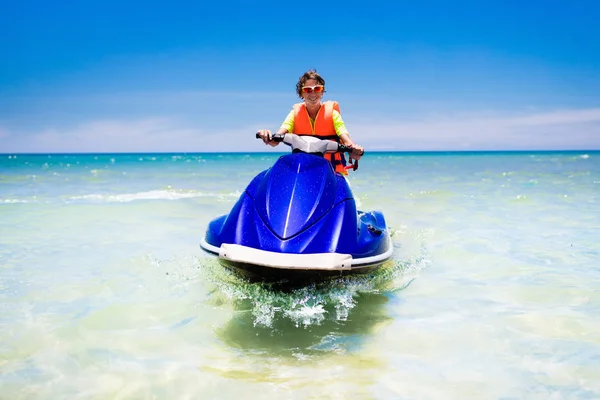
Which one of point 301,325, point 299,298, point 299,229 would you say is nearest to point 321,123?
point 299,229

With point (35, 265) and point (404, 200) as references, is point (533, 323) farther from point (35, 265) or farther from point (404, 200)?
point (404, 200)

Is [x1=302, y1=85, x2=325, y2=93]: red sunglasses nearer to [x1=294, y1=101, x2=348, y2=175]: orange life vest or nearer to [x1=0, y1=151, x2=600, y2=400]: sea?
[x1=294, y1=101, x2=348, y2=175]: orange life vest

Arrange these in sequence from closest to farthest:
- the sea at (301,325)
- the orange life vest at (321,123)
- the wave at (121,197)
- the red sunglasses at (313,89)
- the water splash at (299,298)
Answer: the sea at (301,325) < the water splash at (299,298) < the red sunglasses at (313,89) < the orange life vest at (321,123) < the wave at (121,197)

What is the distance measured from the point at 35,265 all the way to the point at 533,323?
471 cm

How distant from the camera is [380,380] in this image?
9.17 ft

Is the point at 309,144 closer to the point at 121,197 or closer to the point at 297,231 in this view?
the point at 297,231

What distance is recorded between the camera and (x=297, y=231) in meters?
3.34

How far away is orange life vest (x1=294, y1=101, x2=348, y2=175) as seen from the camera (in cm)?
462

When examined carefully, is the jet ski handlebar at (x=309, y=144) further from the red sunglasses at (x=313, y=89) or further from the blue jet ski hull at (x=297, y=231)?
the red sunglasses at (x=313, y=89)

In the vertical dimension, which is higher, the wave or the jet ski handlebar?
the jet ski handlebar

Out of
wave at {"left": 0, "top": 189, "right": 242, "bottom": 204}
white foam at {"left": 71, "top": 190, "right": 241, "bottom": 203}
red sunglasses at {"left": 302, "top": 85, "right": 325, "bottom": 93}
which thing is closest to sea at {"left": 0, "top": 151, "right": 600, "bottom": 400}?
red sunglasses at {"left": 302, "top": 85, "right": 325, "bottom": 93}

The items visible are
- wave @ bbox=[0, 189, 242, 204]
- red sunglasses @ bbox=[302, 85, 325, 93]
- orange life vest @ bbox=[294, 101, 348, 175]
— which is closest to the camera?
red sunglasses @ bbox=[302, 85, 325, 93]

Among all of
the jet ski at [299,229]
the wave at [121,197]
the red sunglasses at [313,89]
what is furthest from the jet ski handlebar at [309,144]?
the wave at [121,197]

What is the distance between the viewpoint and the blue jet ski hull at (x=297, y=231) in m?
3.18
